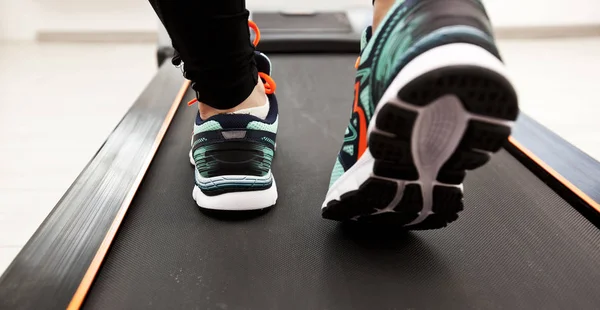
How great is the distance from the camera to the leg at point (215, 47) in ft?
1.95

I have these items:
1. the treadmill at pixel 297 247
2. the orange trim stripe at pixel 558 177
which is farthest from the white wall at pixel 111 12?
the treadmill at pixel 297 247

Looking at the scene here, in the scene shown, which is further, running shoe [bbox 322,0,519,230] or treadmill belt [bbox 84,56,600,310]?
treadmill belt [bbox 84,56,600,310]

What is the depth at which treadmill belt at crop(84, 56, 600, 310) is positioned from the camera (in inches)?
23.7

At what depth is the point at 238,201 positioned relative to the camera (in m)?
0.72

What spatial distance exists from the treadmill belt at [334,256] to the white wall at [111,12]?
1952 millimetres

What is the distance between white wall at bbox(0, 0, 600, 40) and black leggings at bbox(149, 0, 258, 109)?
1943mm

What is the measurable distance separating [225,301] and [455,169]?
33cm

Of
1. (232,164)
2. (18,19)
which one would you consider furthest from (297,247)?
(18,19)

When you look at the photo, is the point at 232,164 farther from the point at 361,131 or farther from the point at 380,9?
the point at 380,9

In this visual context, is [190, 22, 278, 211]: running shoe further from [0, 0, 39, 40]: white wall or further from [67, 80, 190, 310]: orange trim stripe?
[0, 0, 39, 40]: white wall

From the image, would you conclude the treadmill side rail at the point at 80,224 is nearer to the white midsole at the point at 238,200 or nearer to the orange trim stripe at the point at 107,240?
the orange trim stripe at the point at 107,240

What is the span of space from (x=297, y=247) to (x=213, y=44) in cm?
32

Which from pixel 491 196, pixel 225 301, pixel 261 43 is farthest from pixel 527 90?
pixel 225 301

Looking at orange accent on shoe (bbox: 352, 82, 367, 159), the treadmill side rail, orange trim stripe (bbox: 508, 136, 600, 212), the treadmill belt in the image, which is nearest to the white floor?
the treadmill side rail
